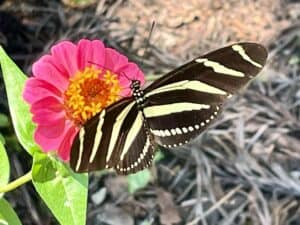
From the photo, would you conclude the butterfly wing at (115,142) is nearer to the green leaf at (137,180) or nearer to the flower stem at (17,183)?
the flower stem at (17,183)

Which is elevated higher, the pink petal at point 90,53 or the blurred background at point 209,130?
the pink petal at point 90,53

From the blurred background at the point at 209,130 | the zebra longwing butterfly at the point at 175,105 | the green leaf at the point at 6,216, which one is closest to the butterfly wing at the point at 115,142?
the zebra longwing butterfly at the point at 175,105

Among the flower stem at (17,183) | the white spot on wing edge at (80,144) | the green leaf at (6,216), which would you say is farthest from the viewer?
the green leaf at (6,216)

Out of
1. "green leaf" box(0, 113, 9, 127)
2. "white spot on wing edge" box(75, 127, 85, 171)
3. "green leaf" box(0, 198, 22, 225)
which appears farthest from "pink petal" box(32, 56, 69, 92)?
"green leaf" box(0, 113, 9, 127)

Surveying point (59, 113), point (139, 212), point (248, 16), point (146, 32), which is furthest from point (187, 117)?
point (248, 16)

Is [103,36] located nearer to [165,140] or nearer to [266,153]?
[266,153]

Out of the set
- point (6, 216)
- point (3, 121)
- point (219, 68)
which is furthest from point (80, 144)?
point (3, 121)
